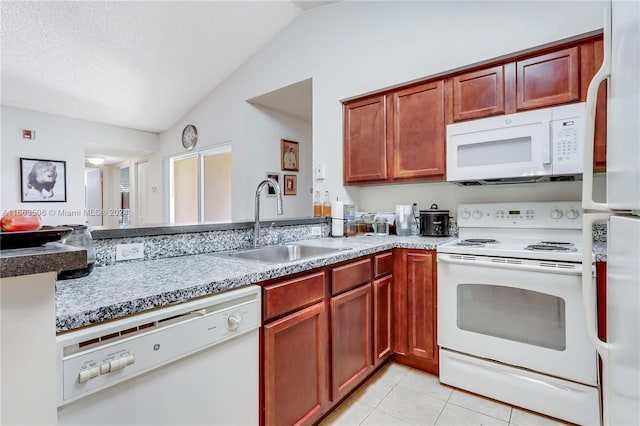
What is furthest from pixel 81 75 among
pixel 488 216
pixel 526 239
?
pixel 526 239

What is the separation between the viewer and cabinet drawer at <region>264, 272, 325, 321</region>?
1.23m

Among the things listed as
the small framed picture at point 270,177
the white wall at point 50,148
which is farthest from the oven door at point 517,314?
the white wall at point 50,148

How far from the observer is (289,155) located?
4.24 metres

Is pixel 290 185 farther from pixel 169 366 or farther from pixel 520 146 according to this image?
pixel 169 366

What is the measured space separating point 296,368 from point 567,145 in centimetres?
191

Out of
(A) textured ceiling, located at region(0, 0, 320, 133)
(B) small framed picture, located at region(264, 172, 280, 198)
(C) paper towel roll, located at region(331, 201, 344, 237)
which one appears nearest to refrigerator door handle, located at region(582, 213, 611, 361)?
(C) paper towel roll, located at region(331, 201, 344, 237)

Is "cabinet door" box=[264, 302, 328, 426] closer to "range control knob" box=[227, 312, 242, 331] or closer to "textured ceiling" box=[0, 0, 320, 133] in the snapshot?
"range control knob" box=[227, 312, 242, 331]

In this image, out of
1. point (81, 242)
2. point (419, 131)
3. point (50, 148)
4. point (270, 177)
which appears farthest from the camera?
point (270, 177)

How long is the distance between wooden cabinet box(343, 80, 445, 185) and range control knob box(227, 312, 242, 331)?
5.90 feet

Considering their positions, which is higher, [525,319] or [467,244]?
[467,244]

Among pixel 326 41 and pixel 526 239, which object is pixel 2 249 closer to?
pixel 526 239

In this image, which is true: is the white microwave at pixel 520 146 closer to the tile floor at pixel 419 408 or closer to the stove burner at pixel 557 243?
the stove burner at pixel 557 243

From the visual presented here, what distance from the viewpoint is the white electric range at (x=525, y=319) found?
1.55 m

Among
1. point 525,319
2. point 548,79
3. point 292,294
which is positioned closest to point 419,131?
point 548,79
